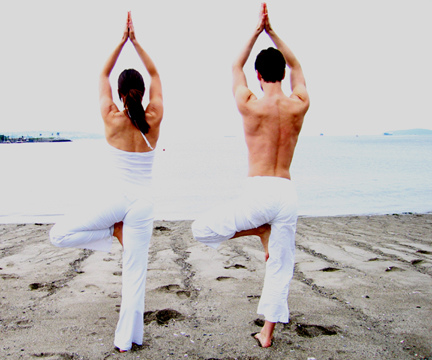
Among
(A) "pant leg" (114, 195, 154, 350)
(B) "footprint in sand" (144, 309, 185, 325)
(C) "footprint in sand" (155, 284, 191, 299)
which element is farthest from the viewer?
(C) "footprint in sand" (155, 284, 191, 299)

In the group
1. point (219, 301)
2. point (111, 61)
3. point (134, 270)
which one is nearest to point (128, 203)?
point (134, 270)

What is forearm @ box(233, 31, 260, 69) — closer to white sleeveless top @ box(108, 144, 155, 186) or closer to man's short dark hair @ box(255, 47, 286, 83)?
man's short dark hair @ box(255, 47, 286, 83)

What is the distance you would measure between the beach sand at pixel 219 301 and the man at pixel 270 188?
1.93 feet

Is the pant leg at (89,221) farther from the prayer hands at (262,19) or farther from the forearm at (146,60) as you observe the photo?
the prayer hands at (262,19)

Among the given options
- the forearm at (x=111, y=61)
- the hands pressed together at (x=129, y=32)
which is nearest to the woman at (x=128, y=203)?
the forearm at (x=111, y=61)

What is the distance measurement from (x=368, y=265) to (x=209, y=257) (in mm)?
2444

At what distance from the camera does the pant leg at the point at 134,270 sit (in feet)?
11.1

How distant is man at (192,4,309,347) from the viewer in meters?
3.35

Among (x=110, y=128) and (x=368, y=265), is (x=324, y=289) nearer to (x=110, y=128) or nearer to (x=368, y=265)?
(x=368, y=265)

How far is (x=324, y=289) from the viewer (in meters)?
4.93

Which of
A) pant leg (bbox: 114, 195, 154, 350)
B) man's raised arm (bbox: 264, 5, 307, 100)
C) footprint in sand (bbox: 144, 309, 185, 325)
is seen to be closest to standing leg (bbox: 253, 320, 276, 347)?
footprint in sand (bbox: 144, 309, 185, 325)

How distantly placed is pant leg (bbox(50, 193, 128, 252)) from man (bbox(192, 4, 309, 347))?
732 millimetres

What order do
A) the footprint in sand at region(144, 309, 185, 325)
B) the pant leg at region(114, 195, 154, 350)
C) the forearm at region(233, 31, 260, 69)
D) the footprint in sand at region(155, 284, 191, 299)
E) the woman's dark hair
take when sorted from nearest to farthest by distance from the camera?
the woman's dark hair → the pant leg at region(114, 195, 154, 350) → the forearm at region(233, 31, 260, 69) → the footprint in sand at region(144, 309, 185, 325) → the footprint in sand at region(155, 284, 191, 299)

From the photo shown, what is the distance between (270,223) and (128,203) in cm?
124
